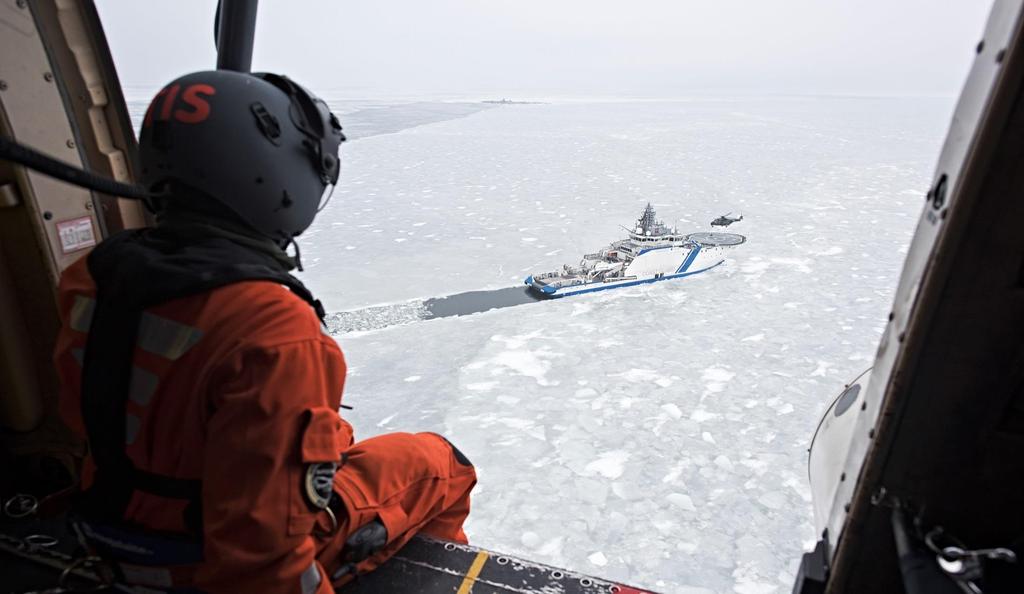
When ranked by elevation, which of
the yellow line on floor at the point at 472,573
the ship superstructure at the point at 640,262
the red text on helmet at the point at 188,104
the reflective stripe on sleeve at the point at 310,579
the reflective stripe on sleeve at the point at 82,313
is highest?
the red text on helmet at the point at 188,104

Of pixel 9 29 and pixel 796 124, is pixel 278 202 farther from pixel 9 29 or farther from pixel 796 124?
pixel 796 124

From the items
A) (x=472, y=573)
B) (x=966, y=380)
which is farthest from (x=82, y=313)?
(x=966, y=380)

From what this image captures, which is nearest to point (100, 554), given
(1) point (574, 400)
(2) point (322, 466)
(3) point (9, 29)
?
(2) point (322, 466)

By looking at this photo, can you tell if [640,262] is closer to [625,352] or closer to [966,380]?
[625,352]

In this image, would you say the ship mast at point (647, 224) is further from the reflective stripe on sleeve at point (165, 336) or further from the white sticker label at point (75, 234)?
the reflective stripe on sleeve at point (165, 336)

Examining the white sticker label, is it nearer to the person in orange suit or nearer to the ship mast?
the person in orange suit

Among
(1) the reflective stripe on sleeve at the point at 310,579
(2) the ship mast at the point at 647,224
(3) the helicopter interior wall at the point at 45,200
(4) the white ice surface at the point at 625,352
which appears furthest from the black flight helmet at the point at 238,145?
(2) the ship mast at the point at 647,224

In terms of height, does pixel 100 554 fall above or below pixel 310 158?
below

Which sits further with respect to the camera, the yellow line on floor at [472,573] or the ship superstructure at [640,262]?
the ship superstructure at [640,262]
